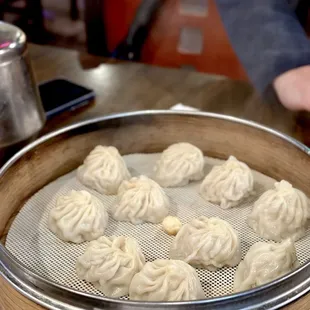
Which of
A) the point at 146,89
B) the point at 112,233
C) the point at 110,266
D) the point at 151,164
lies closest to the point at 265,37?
the point at 146,89

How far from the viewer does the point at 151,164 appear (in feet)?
6.12

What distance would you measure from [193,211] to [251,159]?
366 millimetres

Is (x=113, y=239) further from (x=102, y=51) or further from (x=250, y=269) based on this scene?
(x=102, y=51)

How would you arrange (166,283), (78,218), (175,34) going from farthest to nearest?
1. (175,34)
2. (78,218)
3. (166,283)

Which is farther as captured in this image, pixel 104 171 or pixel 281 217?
pixel 104 171

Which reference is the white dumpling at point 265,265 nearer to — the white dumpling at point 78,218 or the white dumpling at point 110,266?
the white dumpling at point 110,266

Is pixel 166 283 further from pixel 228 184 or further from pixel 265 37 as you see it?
pixel 265 37

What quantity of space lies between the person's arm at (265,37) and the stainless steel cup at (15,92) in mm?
1086

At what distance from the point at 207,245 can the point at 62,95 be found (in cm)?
120

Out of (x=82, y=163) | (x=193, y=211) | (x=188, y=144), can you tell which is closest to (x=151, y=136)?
(x=188, y=144)

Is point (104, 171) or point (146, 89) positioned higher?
point (104, 171)

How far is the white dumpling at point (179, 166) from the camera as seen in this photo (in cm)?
172

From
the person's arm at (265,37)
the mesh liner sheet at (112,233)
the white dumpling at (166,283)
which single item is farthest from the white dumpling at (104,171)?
the person's arm at (265,37)

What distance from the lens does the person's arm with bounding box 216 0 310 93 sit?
218cm
